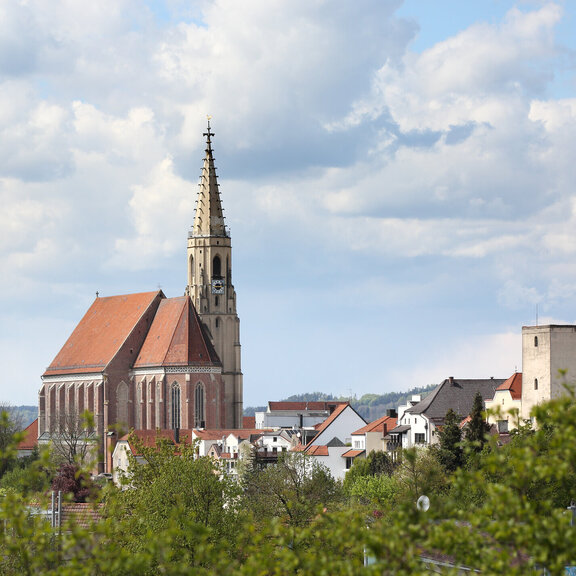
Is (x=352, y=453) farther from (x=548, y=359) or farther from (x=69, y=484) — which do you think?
(x=548, y=359)

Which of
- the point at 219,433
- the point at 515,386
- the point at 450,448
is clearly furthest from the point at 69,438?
the point at 450,448

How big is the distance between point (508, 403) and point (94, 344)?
67607mm

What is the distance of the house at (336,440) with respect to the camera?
362 ft

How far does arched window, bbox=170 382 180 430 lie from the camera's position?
5512 inches

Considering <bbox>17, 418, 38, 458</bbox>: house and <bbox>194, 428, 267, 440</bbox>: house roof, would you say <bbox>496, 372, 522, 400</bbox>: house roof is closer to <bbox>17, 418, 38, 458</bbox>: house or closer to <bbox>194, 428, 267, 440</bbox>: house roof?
<bbox>194, 428, 267, 440</bbox>: house roof

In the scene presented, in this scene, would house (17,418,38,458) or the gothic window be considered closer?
house (17,418,38,458)

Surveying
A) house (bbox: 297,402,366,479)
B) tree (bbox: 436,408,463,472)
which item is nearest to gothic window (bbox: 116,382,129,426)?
house (bbox: 297,402,366,479)

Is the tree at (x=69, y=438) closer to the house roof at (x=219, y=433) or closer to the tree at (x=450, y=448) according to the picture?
the house roof at (x=219, y=433)

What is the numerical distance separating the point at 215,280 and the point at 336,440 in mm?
40485

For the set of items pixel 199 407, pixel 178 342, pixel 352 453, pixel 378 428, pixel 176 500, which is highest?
pixel 178 342

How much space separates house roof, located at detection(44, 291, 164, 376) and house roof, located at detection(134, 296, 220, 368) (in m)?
3.68

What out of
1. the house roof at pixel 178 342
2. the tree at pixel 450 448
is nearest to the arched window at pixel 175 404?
the house roof at pixel 178 342

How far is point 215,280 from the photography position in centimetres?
15062

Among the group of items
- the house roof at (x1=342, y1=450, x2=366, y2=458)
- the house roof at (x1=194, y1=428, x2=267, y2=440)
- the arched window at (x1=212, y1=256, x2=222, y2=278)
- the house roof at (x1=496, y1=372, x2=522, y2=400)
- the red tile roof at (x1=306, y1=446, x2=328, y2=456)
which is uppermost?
the arched window at (x1=212, y1=256, x2=222, y2=278)
